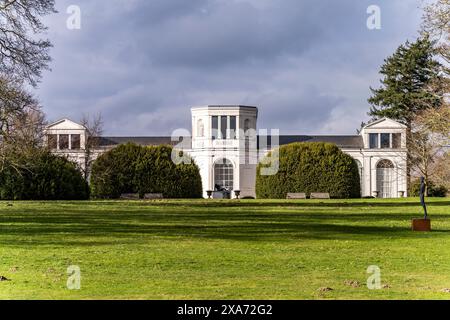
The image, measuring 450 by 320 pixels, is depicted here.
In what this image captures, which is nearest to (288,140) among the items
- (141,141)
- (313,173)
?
(141,141)

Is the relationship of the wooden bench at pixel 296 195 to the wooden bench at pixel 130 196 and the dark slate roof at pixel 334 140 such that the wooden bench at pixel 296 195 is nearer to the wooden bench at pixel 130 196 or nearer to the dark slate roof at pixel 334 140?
the wooden bench at pixel 130 196

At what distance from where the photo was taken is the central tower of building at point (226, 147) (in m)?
66.8

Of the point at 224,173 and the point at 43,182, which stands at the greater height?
the point at 224,173

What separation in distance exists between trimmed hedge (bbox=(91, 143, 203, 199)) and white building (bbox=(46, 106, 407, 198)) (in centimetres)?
1231

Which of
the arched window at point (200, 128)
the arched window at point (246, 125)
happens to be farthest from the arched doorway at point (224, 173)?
the arched window at point (246, 125)

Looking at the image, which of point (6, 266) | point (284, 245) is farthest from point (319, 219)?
point (6, 266)

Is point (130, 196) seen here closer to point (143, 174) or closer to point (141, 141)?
point (143, 174)

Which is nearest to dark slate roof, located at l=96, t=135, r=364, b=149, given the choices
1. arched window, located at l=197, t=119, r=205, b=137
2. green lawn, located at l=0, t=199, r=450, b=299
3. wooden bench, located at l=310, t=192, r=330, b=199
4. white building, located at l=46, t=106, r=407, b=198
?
white building, located at l=46, t=106, r=407, b=198

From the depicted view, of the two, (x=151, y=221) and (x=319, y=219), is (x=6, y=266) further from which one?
(x=319, y=219)

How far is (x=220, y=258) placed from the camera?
14.3 meters

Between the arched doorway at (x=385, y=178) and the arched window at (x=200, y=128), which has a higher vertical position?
the arched window at (x=200, y=128)

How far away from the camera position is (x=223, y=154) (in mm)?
66688

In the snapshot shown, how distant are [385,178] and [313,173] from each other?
18727mm
